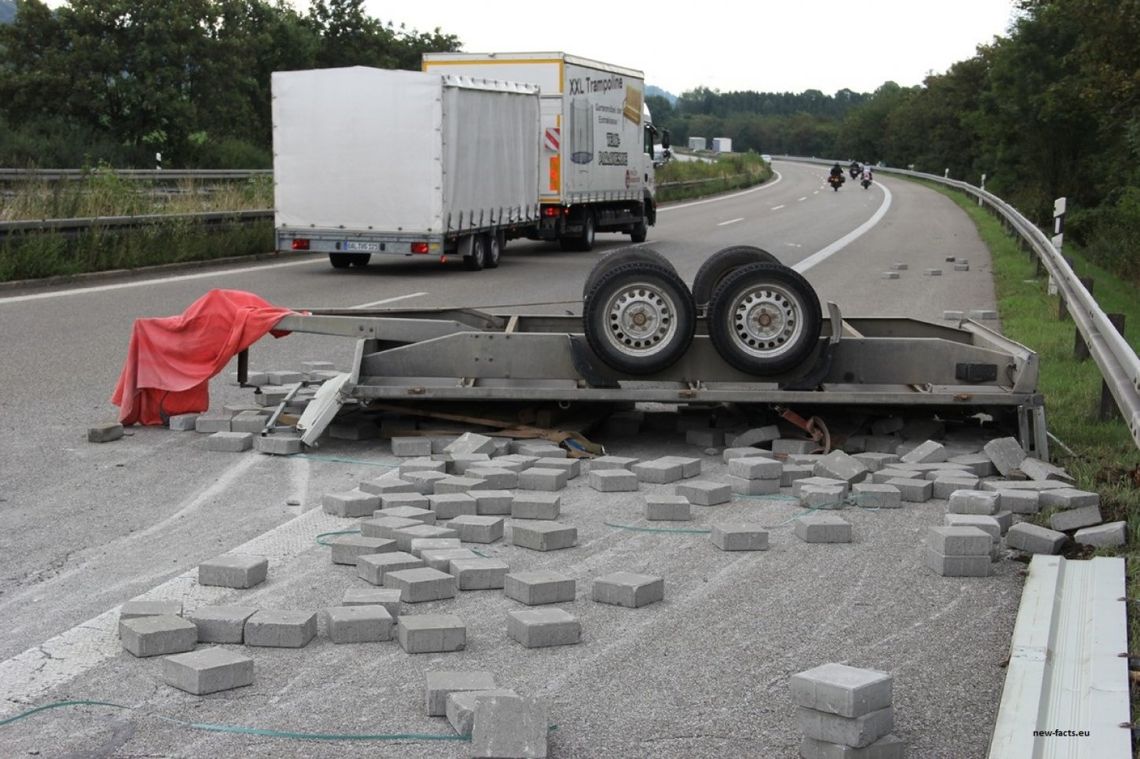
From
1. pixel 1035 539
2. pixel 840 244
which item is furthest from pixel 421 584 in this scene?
pixel 840 244

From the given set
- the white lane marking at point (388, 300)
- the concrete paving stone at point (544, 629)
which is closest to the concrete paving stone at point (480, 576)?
the concrete paving stone at point (544, 629)

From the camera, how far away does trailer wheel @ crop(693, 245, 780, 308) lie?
1057 cm

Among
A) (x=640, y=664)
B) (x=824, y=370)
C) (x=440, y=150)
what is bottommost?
(x=640, y=664)

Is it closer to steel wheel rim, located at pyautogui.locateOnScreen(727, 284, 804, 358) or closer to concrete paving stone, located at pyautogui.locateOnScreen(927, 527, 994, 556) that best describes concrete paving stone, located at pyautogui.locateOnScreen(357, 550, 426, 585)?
concrete paving stone, located at pyautogui.locateOnScreen(927, 527, 994, 556)

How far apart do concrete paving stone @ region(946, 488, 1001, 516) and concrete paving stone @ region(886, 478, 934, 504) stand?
0.43 meters

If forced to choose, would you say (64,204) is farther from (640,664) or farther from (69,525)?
(640,664)

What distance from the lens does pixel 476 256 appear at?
25.0 m

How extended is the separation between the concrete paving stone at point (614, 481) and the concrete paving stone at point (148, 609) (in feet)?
9.95

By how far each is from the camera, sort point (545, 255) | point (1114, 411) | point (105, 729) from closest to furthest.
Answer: point (105, 729)
point (1114, 411)
point (545, 255)

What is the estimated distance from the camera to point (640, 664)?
204 inches

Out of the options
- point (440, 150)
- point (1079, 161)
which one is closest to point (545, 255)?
point (440, 150)

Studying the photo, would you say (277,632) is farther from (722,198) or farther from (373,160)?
(722,198)

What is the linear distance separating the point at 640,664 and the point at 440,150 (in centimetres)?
1847

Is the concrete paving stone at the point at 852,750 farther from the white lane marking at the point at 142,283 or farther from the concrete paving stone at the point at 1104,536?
the white lane marking at the point at 142,283
